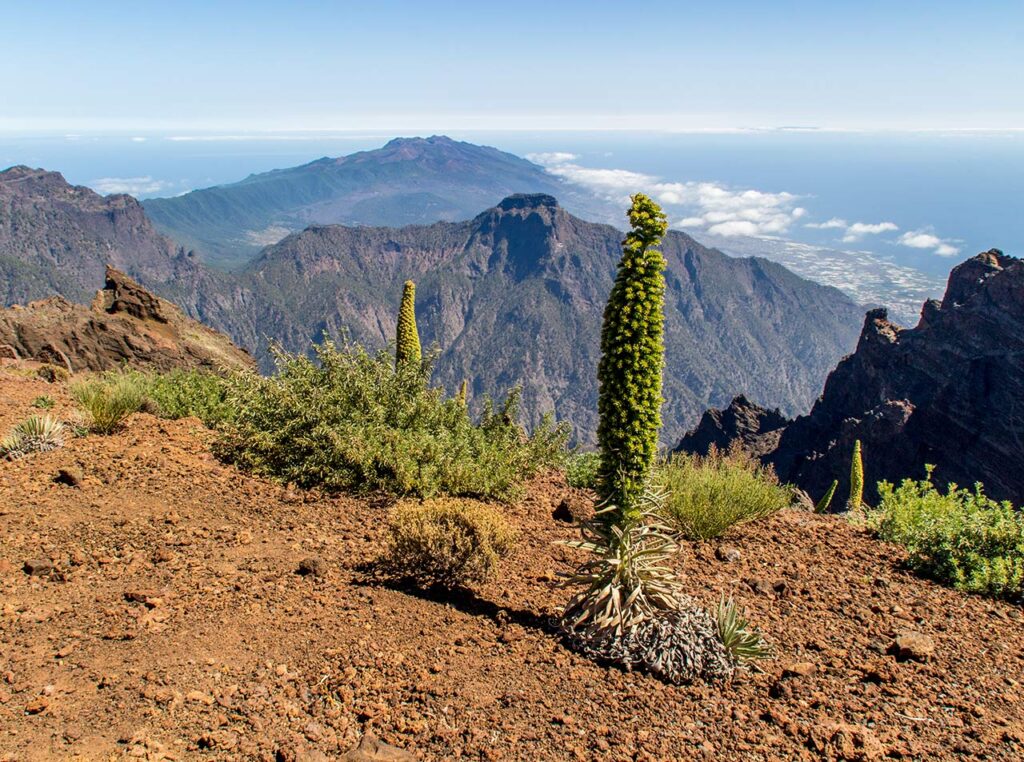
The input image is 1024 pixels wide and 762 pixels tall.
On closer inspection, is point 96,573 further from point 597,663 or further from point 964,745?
point 964,745

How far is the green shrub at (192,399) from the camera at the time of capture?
9344mm

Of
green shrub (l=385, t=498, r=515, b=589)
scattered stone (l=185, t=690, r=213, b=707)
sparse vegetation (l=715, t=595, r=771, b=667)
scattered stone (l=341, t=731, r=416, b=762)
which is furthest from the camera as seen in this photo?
green shrub (l=385, t=498, r=515, b=589)

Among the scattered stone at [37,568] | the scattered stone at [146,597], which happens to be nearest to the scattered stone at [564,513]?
the scattered stone at [146,597]

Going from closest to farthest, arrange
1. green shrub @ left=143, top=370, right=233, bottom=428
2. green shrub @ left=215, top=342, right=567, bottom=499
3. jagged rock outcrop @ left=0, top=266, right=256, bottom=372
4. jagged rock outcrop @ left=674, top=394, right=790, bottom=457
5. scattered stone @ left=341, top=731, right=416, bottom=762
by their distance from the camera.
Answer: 1. scattered stone @ left=341, top=731, right=416, bottom=762
2. green shrub @ left=215, top=342, right=567, bottom=499
3. green shrub @ left=143, top=370, right=233, bottom=428
4. jagged rock outcrop @ left=0, top=266, right=256, bottom=372
5. jagged rock outcrop @ left=674, top=394, right=790, bottom=457

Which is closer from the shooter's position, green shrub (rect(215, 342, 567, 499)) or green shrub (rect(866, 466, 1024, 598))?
green shrub (rect(866, 466, 1024, 598))

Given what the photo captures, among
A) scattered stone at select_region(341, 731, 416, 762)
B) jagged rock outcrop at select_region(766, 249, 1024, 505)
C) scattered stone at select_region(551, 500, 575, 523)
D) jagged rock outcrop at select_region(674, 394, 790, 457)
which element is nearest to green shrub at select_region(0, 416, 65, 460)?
scattered stone at select_region(551, 500, 575, 523)

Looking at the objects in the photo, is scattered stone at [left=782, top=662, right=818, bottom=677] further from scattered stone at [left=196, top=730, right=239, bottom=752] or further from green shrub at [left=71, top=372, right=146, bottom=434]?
green shrub at [left=71, top=372, right=146, bottom=434]

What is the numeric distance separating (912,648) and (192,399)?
913 cm

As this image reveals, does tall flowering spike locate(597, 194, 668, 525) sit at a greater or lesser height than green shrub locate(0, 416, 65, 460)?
greater

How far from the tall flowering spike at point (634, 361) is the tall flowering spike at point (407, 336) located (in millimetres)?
5113

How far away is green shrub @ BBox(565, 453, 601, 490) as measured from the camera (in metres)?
8.09

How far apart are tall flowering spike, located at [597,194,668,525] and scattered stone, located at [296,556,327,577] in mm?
2581

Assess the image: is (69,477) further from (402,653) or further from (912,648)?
(912,648)

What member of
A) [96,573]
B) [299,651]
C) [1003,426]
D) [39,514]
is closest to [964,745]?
[299,651]
